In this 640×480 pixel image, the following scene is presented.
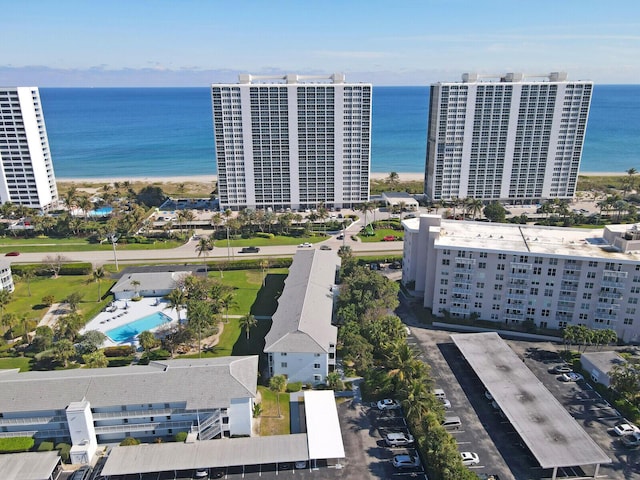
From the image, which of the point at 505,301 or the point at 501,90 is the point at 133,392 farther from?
the point at 501,90

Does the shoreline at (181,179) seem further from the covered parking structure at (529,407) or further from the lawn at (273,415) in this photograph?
the lawn at (273,415)

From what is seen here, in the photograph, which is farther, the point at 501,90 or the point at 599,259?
the point at 501,90

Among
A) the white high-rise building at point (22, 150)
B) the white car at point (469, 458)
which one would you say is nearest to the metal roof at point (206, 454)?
the white car at point (469, 458)

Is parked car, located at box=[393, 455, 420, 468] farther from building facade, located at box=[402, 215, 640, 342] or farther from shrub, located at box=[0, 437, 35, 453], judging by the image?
shrub, located at box=[0, 437, 35, 453]

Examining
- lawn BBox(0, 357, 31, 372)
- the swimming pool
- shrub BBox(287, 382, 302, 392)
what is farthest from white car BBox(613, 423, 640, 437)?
lawn BBox(0, 357, 31, 372)

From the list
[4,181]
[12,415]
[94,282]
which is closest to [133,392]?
[12,415]

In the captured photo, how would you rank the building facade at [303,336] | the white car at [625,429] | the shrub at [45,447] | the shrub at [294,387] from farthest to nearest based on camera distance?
the building facade at [303,336] → the shrub at [294,387] → the white car at [625,429] → the shrub at [45,447]
